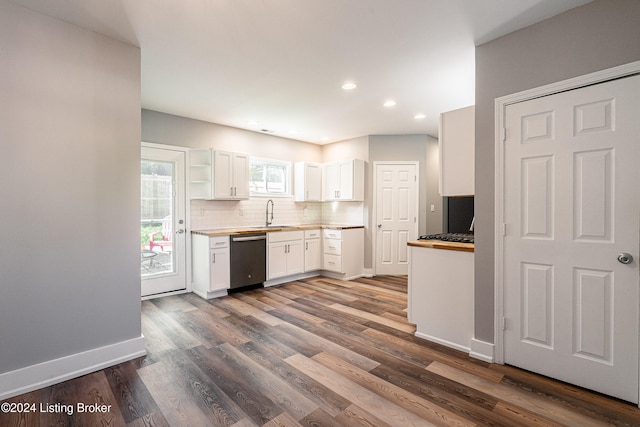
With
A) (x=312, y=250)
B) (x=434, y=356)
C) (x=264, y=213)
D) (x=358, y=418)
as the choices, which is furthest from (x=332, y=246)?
(x=358, y=418)

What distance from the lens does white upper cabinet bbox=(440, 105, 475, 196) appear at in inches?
105

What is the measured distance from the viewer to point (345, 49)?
2586mm

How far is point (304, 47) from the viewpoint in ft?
8.42

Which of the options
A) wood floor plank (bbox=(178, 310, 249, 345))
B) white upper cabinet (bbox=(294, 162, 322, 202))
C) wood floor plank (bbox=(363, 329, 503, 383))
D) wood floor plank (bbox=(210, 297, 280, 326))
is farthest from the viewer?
white upper cabinet (bbox=(294, 162, 322, 202))

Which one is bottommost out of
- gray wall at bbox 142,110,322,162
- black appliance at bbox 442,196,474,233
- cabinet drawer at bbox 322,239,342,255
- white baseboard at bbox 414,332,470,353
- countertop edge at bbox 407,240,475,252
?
white baseboard at bbox 414,332,470,353

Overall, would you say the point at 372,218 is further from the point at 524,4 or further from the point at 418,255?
the point at 524,4

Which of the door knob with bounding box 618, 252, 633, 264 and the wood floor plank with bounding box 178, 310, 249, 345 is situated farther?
the wood floor plank with bounding box 178, 310, 249, 345

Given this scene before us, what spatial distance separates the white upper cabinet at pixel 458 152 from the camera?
2668mm

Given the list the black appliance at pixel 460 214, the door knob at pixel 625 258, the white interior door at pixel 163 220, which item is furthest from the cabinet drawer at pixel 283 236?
the door knob at pixel 625 258

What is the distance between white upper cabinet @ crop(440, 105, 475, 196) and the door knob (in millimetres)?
1039

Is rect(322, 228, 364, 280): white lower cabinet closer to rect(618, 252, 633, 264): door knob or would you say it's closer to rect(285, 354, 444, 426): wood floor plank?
rect(285, 354, 444, 426): wood floor plank

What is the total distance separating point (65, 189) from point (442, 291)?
3.23 meters

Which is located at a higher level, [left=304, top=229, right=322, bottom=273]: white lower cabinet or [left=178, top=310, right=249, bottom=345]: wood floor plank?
[left=304, top=229, right=322, bottom=273]: white lower cabinet

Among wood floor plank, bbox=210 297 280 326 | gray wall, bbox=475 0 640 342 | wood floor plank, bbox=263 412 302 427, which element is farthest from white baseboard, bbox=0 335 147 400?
gray wall, bbox=475 0 640 342
